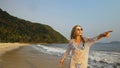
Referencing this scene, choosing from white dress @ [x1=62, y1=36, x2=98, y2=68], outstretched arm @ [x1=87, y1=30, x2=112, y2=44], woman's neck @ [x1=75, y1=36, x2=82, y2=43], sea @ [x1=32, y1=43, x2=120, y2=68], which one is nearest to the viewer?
outstretched arm @ [x1=87, y1=30, x2=112, y2=44]

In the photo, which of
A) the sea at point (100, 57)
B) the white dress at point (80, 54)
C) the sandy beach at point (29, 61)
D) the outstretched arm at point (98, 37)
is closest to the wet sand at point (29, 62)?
the sandy beach at point (29, 61)

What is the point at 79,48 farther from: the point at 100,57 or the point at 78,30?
the point at 100,57

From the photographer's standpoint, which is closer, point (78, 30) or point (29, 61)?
point (78, 30)

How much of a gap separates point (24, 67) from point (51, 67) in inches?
51.8

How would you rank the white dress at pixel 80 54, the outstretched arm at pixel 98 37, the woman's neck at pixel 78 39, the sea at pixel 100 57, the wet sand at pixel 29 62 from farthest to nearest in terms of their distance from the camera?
the sea at pixel 100 57, the wet sand at pixel 29 62, the woman's neck at pixel 78 39, the white dress at pixel 80 54, the outstretched arm at pixel 98 37

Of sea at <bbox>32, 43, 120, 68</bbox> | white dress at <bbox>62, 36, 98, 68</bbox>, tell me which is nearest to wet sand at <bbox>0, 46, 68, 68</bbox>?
sea at <bbox>32, 43, 120, 68</bbox>

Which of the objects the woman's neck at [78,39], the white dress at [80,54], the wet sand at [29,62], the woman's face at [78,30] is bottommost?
the wet sand at [29,62]

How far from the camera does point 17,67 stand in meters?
12.7

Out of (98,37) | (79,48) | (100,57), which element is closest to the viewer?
(98,37)

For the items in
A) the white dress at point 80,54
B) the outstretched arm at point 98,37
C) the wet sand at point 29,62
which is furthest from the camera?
the wet sand at point 29,62

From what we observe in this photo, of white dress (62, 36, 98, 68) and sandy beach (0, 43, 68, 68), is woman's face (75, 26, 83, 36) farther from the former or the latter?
sandy beach (0, 43, 68, 68)

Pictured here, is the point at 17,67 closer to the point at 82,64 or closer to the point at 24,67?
the point at 24,67

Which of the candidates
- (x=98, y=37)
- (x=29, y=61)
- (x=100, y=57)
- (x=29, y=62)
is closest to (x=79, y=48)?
(x=98, y=37)

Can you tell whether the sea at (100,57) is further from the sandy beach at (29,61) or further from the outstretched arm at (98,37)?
the outstretched arm at (98,37)
